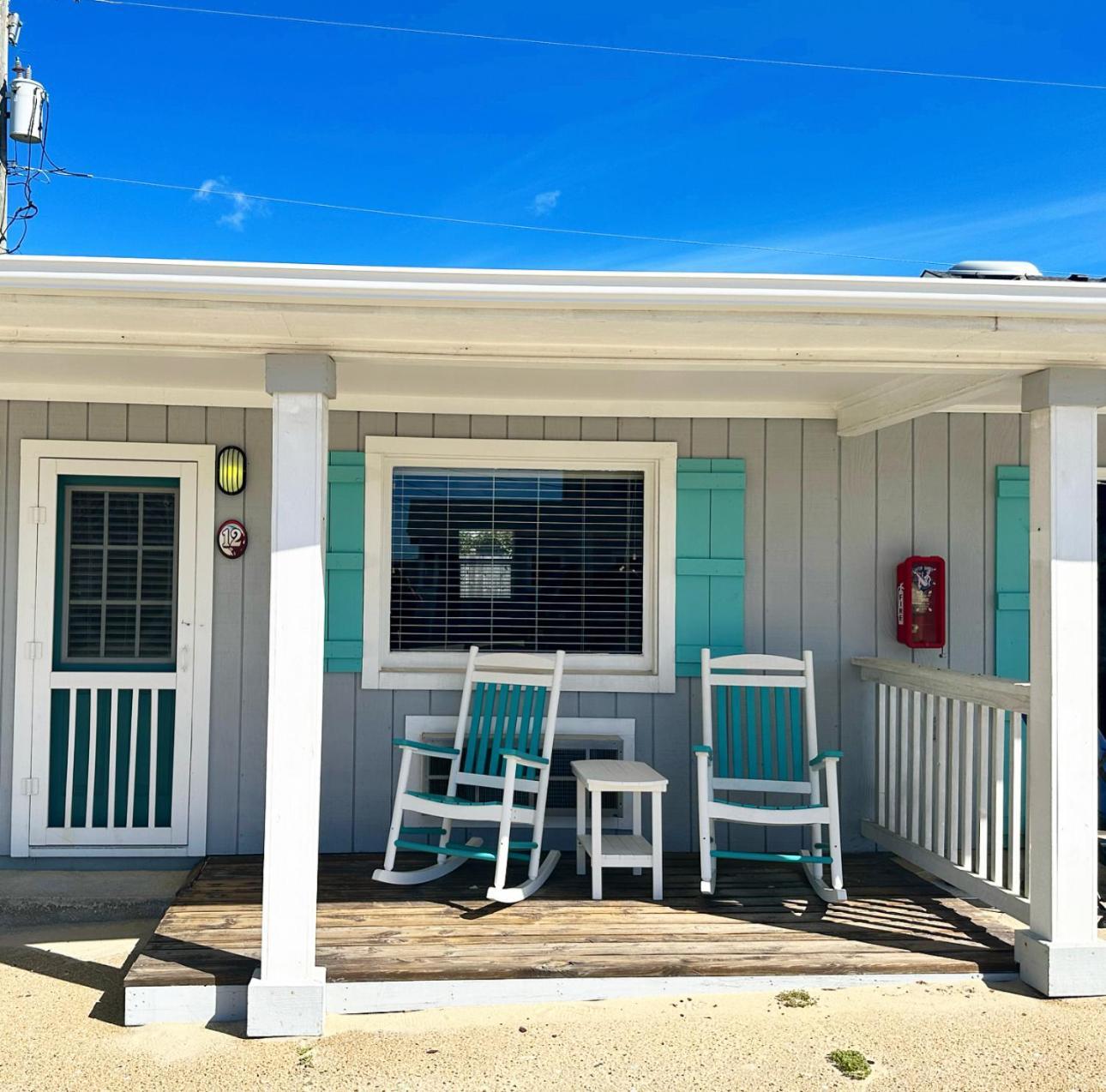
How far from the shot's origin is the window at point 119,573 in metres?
4.40

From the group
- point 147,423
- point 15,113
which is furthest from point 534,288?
point 15,113

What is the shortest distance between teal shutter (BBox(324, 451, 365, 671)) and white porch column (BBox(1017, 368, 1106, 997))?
105 inches

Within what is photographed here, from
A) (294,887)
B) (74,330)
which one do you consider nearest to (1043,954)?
(294,887)

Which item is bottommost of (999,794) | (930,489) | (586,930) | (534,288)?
(586,930)

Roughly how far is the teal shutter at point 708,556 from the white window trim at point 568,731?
0.38 m

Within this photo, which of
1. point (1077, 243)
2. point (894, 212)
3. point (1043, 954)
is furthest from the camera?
point (1077, 243)

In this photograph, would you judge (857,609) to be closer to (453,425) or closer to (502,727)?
(502,727)

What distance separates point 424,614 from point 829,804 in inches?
73.9

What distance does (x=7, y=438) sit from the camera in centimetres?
434

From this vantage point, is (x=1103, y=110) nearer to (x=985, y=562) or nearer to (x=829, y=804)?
(x=985, y=562)

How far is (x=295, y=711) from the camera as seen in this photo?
9.52 ft

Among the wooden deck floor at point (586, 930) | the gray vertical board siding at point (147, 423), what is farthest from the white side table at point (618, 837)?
the gray vertical board siding at point (147, 423)

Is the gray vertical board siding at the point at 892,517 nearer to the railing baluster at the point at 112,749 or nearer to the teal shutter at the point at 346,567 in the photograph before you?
the teal shutter at the point at 346,567

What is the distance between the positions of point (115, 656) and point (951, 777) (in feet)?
11.4
